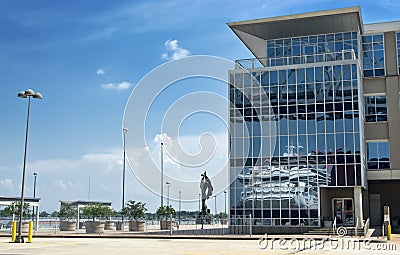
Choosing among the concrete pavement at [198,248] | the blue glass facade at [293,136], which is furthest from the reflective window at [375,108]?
the concrete pavement at [198,248]

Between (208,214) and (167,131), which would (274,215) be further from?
(167,131)

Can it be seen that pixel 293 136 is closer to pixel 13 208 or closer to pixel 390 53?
pixel 390 53

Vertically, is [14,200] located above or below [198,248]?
above

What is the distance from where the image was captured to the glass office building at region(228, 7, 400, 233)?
44969 mm

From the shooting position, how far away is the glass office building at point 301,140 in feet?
148

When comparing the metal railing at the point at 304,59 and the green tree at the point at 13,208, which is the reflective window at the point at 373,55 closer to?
the metal railing at the point at 304,59

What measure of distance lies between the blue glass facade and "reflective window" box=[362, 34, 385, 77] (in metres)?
6.28

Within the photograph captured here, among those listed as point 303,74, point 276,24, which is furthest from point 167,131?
point 276,24

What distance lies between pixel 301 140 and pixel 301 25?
1223 centimetres

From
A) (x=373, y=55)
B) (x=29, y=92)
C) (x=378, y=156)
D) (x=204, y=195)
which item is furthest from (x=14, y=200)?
(x=373, y=55)

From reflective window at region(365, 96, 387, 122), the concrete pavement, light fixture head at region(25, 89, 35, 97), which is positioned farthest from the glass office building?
light fixture head at region(25, 89, 35, 97)

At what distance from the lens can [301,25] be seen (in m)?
51.5

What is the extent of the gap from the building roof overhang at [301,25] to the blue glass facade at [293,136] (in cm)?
378

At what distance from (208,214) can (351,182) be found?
14.8m
